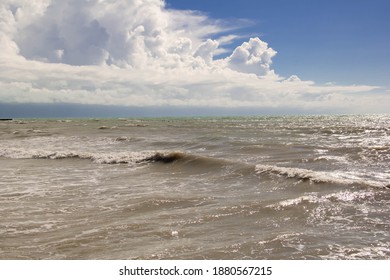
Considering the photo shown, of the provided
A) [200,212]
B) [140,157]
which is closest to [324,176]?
[200,212]

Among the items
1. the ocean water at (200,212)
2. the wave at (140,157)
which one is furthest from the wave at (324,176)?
the wave at (140,157)

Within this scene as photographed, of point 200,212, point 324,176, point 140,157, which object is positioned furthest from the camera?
point 140,157

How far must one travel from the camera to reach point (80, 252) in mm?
6848

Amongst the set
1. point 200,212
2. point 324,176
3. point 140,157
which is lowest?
point 200,212

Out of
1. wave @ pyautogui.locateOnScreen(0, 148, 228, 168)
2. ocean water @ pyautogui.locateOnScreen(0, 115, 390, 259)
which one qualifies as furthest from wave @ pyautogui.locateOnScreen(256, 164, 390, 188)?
wave @ pyautogui.locateOnScreen(0, 148, 228, 168)

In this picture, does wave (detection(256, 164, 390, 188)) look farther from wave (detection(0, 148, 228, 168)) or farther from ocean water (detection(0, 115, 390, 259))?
wave (detection(0, 148, 228, 168))

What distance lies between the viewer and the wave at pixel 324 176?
1197cm

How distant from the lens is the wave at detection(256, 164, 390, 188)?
39.3 feet

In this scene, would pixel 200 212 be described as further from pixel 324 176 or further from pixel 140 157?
pixel 140 157

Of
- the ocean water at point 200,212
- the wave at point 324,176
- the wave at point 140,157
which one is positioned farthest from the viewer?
the wave at point 140,157

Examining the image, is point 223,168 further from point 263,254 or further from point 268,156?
point 263,254

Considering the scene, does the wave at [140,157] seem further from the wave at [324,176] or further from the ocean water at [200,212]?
the wave at [324,176]

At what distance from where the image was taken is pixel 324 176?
13273mm
